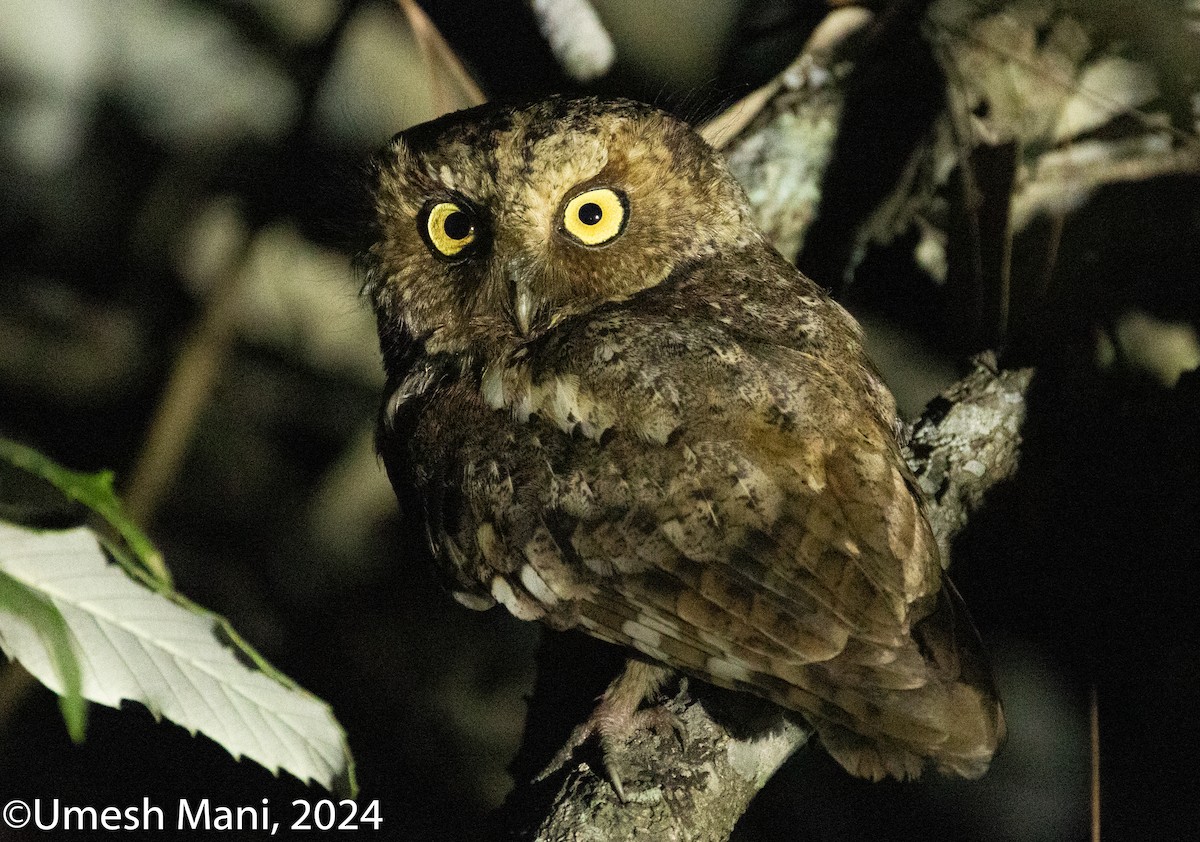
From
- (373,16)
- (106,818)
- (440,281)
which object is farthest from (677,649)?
(373,16)

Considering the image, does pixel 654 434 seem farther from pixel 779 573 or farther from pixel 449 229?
pixel 449 229

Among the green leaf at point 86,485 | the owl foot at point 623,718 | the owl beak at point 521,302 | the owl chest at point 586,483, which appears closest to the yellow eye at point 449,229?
the owl beak at point 521,302

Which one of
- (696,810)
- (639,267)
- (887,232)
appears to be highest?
(639,267)

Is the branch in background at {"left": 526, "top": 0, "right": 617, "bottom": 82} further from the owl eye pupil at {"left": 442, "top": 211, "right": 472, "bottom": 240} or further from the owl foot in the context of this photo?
the owl foot

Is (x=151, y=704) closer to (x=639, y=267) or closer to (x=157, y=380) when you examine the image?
(x=639, y=267)

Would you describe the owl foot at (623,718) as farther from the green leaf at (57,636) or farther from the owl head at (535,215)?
the green leaf at (57,636)

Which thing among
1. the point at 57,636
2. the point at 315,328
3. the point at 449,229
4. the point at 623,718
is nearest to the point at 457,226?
the point at 449,229
